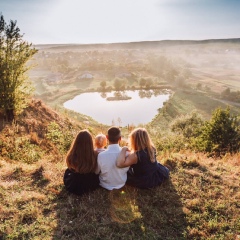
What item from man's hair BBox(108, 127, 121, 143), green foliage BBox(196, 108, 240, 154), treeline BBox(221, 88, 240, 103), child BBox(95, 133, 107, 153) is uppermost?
man's hair BBox(108, 127, 121, 143)

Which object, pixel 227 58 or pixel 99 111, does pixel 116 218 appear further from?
pixel 227 58

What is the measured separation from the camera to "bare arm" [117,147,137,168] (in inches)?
227

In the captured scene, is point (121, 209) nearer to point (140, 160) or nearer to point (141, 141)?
point (140, 160)

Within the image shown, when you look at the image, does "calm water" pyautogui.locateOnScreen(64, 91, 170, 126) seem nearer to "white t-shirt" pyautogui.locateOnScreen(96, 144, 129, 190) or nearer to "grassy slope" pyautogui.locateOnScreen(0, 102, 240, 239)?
"grassy slope" pyautogui.locateOnScreen(0, 102, 240, 239)

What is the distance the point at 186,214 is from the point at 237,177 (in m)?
2.72

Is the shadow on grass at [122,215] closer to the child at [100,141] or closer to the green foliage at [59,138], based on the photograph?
the child at [100,141]

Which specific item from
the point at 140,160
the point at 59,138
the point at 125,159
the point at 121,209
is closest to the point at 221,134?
the point at 59,138

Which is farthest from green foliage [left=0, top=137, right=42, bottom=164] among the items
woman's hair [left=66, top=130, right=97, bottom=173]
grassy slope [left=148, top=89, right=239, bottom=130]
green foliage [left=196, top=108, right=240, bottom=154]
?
grassy slope [left=148, top=89, right=239, bottom=130]

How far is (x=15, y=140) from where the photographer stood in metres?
10.9

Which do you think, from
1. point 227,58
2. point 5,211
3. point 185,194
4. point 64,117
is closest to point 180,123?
point 64,117

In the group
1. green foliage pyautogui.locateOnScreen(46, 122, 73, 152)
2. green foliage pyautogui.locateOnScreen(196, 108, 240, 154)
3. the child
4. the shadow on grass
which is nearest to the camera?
the shadow on grass

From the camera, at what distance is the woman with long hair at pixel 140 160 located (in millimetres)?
5877

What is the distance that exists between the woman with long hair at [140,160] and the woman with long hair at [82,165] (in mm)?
685

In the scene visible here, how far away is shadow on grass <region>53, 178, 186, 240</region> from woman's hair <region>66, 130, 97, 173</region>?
2.47 feet
